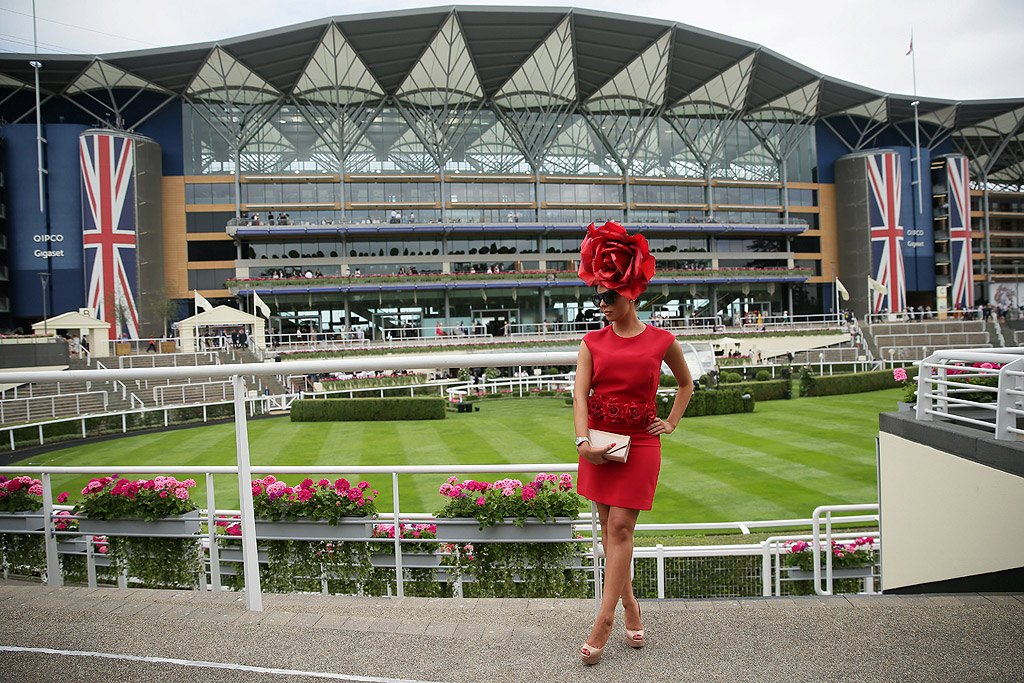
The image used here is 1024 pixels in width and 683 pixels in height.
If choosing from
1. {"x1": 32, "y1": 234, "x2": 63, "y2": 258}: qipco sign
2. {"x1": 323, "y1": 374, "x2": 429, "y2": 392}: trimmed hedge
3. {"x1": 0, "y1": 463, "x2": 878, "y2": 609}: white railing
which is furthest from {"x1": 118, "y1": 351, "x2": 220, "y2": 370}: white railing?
{"x1": 0, "y1": 463, "x2": 878, "y2": 609}: white railing

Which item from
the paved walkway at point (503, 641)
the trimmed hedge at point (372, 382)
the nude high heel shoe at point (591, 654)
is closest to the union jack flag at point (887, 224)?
the trimmed hedge at point (372, 382)

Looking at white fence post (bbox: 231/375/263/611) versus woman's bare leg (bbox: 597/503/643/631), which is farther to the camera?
white fence post (bbox: 231/375/263/611)

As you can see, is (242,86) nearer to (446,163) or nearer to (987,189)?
(446,163)

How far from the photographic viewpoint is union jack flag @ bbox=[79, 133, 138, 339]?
46812mm

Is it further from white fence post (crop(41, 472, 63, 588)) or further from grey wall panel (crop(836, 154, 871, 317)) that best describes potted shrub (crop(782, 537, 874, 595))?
grey wall panel (crop(836, 154, 871, 317))

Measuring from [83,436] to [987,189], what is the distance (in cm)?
8976

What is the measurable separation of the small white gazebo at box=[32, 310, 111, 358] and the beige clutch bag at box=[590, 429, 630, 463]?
120 ft

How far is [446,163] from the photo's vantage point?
5512cm

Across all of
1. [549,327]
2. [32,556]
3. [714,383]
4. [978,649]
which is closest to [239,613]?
[32,556]

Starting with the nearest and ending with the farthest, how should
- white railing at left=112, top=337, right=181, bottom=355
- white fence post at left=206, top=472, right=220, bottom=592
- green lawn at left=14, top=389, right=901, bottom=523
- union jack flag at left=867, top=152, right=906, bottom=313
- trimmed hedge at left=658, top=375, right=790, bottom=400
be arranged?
white fence post at left=206, top=472, right=220, bottom=592 < green lawn at left=14, top=389, right=901, bottom=523 < trimmed hedge at left=658, top=375, right=790, bottom=400 < white railing at left=112, top=337, right=181, bottom=355 < union jack flag at left=867, top=152, right=906, bottom=313

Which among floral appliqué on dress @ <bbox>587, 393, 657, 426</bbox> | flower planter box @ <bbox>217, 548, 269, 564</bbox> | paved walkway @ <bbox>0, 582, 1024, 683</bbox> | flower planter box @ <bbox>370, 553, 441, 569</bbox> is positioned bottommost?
flower planter box @ <bbox>370, 553, 441, 569</bbox>

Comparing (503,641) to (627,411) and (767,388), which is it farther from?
(767,388)

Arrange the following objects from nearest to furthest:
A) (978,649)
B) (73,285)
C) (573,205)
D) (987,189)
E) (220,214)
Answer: (978,649), (73,285), (220,214), (573,205), (987,189)

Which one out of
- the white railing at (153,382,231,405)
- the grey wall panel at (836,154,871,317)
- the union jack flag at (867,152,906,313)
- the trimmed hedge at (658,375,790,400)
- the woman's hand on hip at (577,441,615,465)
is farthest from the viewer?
the grey wall panel at (836,154,871,317)
